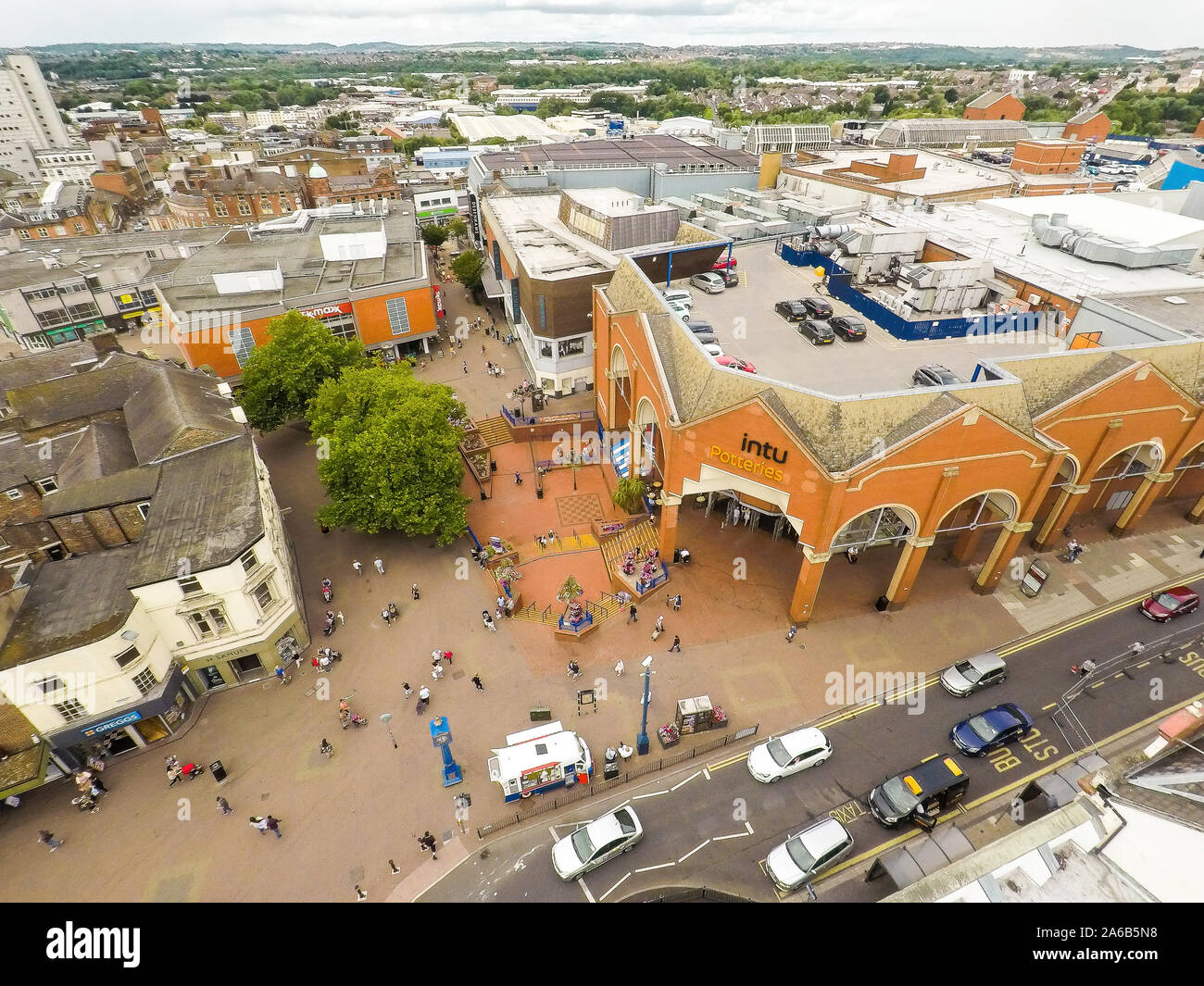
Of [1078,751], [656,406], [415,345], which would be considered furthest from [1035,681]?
[415,345]

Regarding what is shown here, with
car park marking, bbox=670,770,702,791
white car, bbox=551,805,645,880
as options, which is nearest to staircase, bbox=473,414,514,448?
car park marking, bbox=670,770,702,791

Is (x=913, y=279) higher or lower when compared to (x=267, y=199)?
higher

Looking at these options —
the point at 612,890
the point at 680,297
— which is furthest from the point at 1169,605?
the point at 612,890

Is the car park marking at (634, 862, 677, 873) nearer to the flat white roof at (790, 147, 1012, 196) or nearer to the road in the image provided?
the road

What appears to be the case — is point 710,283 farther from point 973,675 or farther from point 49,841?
point 49,841

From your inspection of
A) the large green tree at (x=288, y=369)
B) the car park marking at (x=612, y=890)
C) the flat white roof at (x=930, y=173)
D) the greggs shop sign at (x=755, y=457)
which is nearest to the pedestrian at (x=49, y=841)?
the car park marking at (x=612, y=890)
